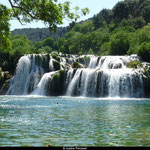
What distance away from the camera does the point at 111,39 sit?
8631cm

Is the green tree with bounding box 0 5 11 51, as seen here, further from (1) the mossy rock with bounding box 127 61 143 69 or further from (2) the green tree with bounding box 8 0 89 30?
(1) the mossy rock with bounding box 127 61 143 69

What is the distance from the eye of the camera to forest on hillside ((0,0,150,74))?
67.9m

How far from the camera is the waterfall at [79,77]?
49.5 metres

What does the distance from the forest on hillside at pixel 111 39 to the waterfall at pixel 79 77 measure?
17.4 ft

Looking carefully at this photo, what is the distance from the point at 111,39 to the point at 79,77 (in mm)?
36934

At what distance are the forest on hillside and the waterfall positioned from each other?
5313 millimetres

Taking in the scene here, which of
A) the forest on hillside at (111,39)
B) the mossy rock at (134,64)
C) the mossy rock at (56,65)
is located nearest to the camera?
the mossy rock at (134,64)

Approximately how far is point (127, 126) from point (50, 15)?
874 cm

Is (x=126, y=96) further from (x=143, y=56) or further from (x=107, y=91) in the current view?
(x=143, y=56)

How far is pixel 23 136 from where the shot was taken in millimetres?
13039

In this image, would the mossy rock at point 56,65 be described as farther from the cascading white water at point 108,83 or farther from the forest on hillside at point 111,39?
the cascading white water at point 108,83

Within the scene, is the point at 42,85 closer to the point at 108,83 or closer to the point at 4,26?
the point at 108,83

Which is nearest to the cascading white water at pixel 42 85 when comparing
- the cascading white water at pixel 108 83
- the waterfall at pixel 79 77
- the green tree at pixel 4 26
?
the waterfall at pixel 79 77

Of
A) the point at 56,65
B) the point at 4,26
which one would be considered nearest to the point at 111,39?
the point at 56,65
